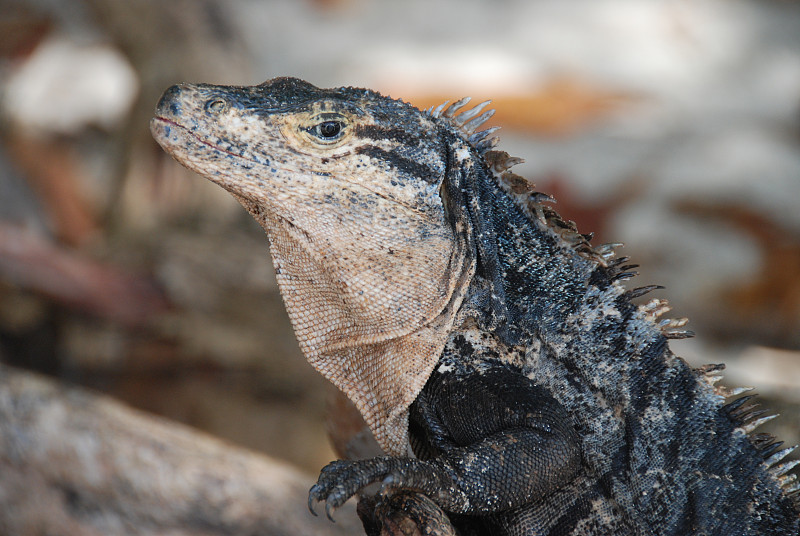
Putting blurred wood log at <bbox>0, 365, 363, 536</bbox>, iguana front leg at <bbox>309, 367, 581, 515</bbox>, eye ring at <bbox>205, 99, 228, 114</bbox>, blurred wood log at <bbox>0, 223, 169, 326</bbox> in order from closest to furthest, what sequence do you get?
1. iguana front leg at <bbox>309, 367, 581, 515</bbox>
2. eye ring at <bbox>205, 99, 228, 114</bbox>
3. blurred wood log at <bbox>0, 365, 363, 536</bbox>
4. blurred wood log at <bbox>0, 223, 169, 326</bbox>

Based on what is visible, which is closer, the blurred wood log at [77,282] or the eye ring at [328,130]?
the eye ring at [328,130]

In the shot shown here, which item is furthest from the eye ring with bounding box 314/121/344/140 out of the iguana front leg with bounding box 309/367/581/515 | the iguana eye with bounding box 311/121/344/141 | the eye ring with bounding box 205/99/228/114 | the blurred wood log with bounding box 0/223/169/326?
the blurred wood log with bounding box 0/223/169/326

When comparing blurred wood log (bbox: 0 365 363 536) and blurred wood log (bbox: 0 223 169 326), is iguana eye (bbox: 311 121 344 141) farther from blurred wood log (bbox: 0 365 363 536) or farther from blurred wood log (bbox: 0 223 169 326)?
blurred wood log (bbox: 0 223 169 326)

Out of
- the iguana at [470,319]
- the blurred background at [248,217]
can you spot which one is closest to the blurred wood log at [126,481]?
the iguana at [470,319]

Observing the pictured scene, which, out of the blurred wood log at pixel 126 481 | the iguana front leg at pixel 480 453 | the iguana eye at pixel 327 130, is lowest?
the blurred wood log at pixel 126 481

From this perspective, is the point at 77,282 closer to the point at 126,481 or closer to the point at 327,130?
the point at 126,481

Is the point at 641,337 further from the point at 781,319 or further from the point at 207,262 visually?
the point at 781,319

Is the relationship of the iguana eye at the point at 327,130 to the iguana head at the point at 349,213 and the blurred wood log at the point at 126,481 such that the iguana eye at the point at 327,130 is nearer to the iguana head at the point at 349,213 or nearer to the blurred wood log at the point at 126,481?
the iguana head at the point at 349,213

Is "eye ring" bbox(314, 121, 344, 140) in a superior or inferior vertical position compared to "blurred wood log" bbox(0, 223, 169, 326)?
superior
